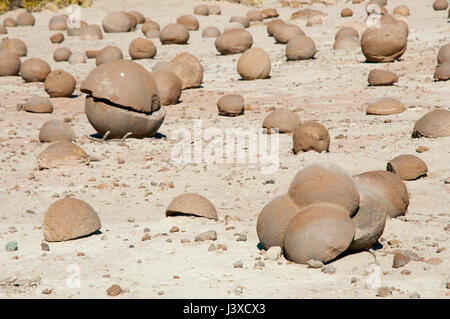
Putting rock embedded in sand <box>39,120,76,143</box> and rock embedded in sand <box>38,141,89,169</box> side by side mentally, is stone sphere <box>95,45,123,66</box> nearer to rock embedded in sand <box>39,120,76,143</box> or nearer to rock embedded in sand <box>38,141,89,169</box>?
rock embedded in sand <box>39,120,76,143</box>

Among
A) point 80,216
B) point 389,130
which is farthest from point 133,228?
point 389,130

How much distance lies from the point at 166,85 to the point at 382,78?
430cm

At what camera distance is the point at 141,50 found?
709 inches

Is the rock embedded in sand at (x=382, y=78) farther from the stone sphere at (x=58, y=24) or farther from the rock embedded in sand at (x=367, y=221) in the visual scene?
the stone sphere at (x=58, y=24)

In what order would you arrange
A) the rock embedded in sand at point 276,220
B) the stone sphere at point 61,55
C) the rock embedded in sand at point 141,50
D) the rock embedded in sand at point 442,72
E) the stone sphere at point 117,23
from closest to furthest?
the rock embedded in sand at point 276,220 → the rock embedded in sand at point 442,72 → the rock embedded in sand at point 141,50 → the stone sphere at point 61,55 → the stone sphere at point 117,23

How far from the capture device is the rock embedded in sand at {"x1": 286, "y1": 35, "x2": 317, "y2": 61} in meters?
17.2

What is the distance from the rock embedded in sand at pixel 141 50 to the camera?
59.0ft

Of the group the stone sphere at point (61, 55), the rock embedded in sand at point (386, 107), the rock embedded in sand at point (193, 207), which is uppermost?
the rock embedded in sand at point (193, 207)

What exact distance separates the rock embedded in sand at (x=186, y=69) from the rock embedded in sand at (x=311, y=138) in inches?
220

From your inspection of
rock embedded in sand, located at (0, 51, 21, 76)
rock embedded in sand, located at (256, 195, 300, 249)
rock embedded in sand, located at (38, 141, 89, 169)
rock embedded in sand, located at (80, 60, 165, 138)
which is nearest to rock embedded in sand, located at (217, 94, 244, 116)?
rock embedded in sand, located at (80, 60, 165, 138)

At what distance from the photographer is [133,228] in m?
6.86

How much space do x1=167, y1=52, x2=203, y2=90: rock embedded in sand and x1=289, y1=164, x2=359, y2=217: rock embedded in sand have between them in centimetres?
952

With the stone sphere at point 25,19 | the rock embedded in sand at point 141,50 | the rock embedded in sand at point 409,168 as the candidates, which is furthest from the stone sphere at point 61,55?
the rock embedded in sand at point 409,168
